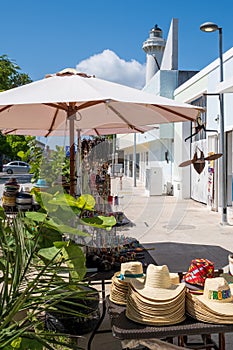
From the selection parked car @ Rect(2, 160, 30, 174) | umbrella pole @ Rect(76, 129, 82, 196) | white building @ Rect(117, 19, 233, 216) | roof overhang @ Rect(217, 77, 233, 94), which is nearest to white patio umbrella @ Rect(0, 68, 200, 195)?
umbrella pole @ Rect(76, 129, 82, 196)

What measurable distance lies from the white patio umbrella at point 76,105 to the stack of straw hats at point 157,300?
1.48 m

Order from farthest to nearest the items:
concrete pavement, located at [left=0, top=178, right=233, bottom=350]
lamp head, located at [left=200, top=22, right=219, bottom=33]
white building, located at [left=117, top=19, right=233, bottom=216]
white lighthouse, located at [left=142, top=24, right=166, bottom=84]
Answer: white lighthouse, located at [left=142, top=24, right=166, bottom=84] < white building, located at [left=117, top=19, right=233, bottom=216] < lamp head, located at [left=200, top=22, right=219, bottom=33] < concrete pavement, located at [left=0, top=178, right=233, bottom=350]

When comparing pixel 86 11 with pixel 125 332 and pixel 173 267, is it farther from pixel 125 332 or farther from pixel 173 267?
pixel 125 332

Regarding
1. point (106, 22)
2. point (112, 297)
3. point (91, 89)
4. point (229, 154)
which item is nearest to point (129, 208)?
point (229, 154)

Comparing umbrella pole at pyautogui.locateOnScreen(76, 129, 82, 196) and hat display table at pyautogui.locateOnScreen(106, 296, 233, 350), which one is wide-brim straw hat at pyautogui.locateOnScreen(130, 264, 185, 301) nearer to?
hat display table at pyautogui.locateOnScreen(106, 296, 233, 350)

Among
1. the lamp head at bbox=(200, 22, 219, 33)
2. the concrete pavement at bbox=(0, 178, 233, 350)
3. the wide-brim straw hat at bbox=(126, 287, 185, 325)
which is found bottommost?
the concrete pavement at bbox=(0, 178, 233, 350)

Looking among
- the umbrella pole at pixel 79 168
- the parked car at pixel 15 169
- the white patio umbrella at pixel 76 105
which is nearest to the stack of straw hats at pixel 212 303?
the white patio umbrella at pixel 76 105

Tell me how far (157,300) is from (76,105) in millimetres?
3298

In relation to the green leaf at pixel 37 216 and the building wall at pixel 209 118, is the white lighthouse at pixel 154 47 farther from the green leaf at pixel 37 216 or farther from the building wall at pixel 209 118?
the green leaf at pixel 37 216

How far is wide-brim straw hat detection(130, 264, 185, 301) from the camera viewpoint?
2016mm

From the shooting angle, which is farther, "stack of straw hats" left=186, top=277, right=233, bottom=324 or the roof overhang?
the roof overhang

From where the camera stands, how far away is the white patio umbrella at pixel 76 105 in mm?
3271

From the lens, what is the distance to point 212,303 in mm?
1973

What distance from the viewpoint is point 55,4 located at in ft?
22.5
